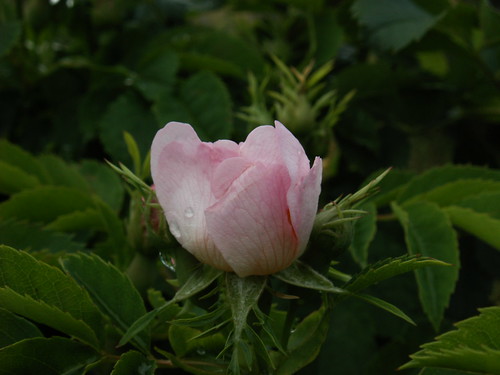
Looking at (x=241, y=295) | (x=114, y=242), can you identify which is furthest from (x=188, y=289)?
(x=114, y=242)

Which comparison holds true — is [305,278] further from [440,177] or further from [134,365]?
[440,177]

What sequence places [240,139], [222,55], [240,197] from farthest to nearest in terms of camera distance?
[222,55], [240,139], [240,197]

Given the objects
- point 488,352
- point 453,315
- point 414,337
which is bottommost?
point 453,315

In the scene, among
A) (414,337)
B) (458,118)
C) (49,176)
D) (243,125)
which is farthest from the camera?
(458,118)

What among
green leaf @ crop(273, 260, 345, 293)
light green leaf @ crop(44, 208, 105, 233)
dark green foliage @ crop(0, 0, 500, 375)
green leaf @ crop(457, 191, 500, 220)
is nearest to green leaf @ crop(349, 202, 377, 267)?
dark green foliage @ crop(0, 0, 500, 375)

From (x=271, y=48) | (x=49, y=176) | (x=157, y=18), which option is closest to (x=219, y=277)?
(x=49, y=176)

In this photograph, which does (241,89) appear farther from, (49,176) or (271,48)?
(49,176)
